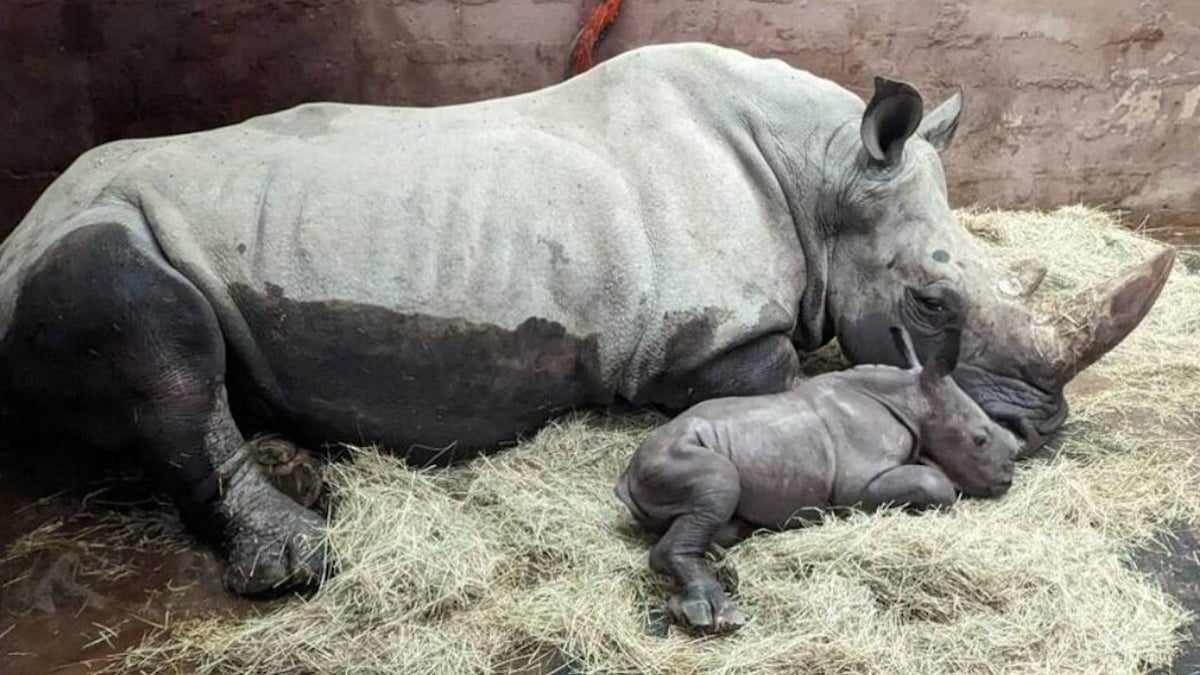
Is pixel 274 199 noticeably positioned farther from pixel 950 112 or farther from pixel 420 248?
pixel 950 112

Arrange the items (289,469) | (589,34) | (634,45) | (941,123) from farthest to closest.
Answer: (634,45) → (589,34) → (941,123) → (289,469)

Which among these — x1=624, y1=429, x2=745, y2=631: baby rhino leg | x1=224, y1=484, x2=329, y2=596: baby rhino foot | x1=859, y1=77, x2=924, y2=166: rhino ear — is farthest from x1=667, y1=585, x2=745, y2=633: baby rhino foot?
x1=859, y1=77, x2=924, y2=166: rhino ear

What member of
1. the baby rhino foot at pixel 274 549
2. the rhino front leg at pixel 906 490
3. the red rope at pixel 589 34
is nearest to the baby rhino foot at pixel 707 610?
the rhino front leg at pixel 906 490

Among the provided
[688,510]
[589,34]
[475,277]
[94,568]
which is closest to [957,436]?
[688,510]

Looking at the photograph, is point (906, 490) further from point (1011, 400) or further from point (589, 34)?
point (589, 34)

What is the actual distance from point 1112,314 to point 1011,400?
0.42 meters

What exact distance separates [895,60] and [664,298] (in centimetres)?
303

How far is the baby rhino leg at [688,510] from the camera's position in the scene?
117 inches

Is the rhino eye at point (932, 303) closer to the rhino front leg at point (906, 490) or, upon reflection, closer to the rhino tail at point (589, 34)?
the rhino front leg at point (906, 490)

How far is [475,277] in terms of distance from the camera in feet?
11.9

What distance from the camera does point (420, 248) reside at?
12.0 feet

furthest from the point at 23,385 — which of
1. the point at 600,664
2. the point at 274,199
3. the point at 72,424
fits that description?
the point at 600,664

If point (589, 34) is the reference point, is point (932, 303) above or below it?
below

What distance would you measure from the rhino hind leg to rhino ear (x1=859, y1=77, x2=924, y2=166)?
213 cm
